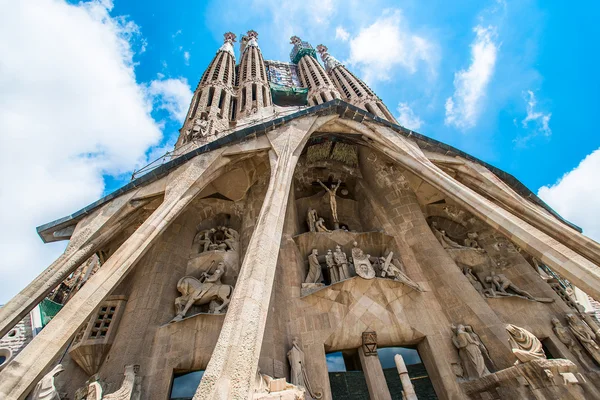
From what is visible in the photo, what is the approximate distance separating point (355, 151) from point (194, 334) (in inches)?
326

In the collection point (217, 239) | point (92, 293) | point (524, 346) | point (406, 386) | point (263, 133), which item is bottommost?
point (406, 386)

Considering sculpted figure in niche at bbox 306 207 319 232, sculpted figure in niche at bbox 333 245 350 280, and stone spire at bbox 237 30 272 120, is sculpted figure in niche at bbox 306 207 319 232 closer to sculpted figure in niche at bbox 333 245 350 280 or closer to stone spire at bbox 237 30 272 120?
sculpted figure in niche at bbox 333 245 350 280

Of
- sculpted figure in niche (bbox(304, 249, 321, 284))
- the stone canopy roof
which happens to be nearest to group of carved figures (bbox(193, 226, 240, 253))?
the stone canopy roof

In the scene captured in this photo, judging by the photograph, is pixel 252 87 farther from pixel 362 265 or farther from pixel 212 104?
pixel 362 265

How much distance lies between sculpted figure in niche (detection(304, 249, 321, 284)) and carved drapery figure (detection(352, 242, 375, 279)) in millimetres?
982

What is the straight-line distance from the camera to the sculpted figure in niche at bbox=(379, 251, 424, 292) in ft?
25.3

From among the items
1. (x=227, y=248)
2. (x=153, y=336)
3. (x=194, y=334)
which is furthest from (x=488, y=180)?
(x=153, y=336)

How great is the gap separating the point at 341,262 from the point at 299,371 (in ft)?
10.2

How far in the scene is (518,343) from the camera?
5395mm

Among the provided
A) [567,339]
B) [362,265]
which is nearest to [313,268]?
[362,265]

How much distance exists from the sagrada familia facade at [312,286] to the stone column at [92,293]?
22mm

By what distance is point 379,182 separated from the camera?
430 inches

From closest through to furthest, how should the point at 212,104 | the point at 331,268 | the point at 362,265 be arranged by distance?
the point at 362,265
the point at 331,268
the point at 212,104

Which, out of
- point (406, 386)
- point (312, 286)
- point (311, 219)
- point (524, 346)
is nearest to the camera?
point (406, 386)
